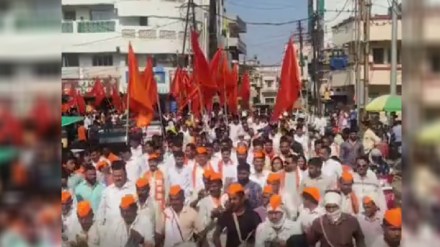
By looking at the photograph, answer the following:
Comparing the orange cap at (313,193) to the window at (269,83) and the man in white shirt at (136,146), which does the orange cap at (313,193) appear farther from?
the window at (269,83)

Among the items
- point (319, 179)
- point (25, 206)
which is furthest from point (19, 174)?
point (319, 179)

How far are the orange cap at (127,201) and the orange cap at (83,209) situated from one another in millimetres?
141

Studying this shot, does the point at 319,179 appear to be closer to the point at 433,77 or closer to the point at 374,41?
the point at 433,77

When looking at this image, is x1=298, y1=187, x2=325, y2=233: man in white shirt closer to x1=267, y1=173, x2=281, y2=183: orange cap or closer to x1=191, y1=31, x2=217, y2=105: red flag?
x1=267, y1=173, x2=281, y2=183: orange cap

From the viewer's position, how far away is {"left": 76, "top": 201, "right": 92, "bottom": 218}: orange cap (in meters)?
3.03

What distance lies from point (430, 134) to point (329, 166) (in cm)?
285

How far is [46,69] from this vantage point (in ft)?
4.58

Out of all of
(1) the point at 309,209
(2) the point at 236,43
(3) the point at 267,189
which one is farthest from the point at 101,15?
(1) the point at 309,209

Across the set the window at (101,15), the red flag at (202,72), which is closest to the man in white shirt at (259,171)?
the red flag at (202,72)

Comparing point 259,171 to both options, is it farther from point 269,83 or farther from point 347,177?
point 269,83

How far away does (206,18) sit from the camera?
79.9 feet

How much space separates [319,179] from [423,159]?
247 centimetres

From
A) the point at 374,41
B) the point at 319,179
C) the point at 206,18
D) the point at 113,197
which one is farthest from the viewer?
the point at 206,18

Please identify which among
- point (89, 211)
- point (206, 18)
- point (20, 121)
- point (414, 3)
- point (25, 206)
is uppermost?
point (206, 18)
